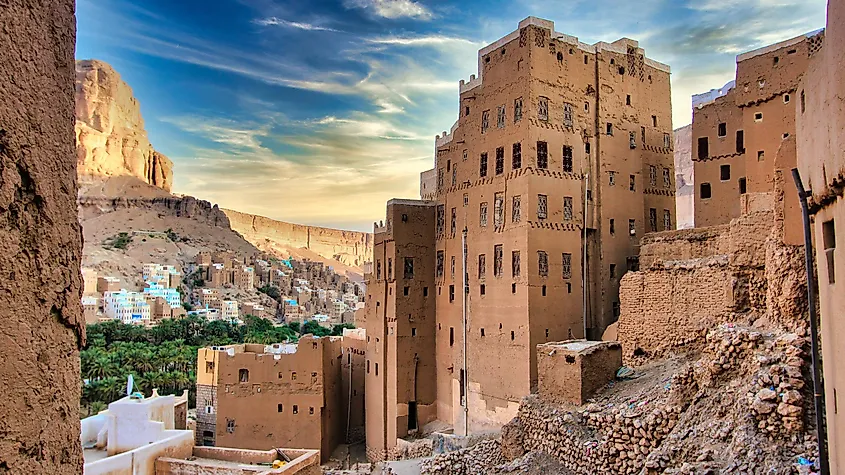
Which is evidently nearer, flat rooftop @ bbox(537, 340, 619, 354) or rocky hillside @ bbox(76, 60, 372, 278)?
flat rooftop @ bbox(537, 340, 619, 354)

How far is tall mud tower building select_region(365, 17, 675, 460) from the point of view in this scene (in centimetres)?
2453

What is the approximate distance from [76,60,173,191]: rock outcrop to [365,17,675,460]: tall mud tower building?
379 ft

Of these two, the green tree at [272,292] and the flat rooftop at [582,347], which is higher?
the green tree at [272,292]

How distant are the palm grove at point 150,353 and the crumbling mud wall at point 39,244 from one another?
26.9 meters

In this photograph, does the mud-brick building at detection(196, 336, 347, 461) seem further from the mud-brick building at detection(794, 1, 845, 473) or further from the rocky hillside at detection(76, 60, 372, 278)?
the rocky hillside at detection(76, 60, 372, 278)

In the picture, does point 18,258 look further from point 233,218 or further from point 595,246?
point 233,218

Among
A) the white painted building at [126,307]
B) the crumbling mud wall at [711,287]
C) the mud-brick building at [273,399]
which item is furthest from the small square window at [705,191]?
the white painted building at [126,307]

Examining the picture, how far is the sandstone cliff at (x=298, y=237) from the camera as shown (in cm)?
16600

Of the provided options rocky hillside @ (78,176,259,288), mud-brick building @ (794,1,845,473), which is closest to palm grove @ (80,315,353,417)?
mud-brick building @ (794,1,845,473)

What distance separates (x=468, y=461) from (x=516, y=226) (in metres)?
9.15

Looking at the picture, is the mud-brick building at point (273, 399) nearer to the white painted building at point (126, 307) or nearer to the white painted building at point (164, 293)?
the white painted building at point (126, 307)

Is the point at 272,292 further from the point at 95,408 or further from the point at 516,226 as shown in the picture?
the point at 516,226

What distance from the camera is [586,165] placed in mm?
25938

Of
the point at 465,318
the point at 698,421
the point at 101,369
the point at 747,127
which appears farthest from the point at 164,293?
the point at 698,421
